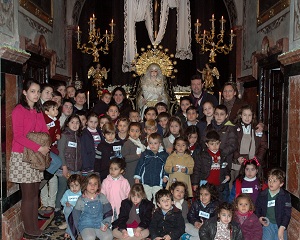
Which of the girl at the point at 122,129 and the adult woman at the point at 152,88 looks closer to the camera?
the girl at the point at 122,129

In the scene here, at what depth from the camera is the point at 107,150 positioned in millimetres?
5270

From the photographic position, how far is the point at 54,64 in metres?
8.43

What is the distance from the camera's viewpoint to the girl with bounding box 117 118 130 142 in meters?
5.37

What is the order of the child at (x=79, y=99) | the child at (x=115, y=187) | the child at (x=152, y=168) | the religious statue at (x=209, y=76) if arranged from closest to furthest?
the child at (x=115, y=187)
the child at (x=152, y=168)
the child at (x=79, y=99)
the religious statue at (x=209, y=76)

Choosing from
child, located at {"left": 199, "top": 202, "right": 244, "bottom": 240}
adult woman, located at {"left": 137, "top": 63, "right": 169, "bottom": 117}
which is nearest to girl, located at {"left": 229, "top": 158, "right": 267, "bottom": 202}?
child, located at {"left": 199, "top": 202, "right": 244, "bottom": 240}

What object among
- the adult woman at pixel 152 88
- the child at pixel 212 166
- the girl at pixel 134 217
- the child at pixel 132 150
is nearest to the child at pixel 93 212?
the girl at pixel 134 217

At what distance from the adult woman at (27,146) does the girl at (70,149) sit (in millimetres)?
719

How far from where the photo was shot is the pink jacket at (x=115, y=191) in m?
4.84

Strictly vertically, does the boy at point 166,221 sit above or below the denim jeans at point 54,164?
below

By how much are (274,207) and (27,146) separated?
2750 mm

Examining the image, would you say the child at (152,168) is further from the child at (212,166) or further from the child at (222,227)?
the child at (222,227)

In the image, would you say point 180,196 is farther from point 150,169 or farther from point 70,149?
point 70,149

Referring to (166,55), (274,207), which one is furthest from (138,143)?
(166,55)

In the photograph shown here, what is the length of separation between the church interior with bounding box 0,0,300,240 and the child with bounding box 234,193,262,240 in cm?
64
